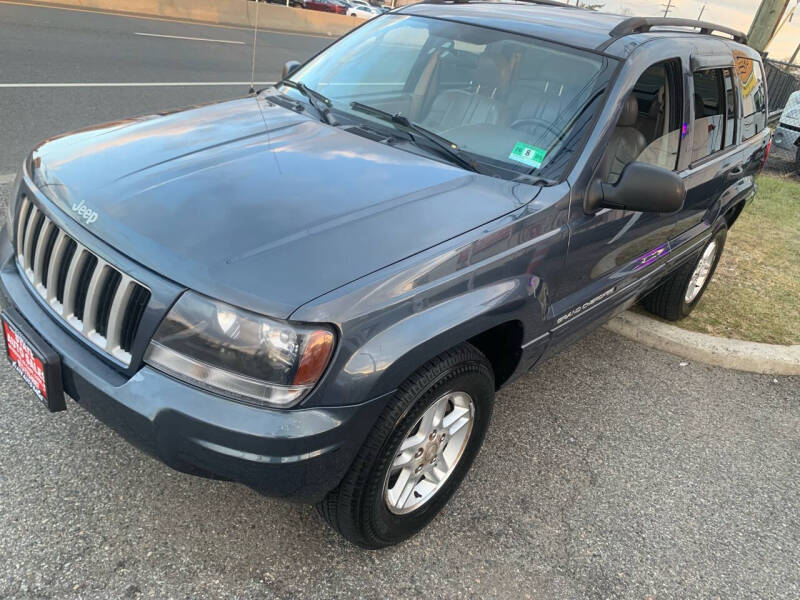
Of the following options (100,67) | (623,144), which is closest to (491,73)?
(623,144)

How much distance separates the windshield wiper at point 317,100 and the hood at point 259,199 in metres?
0.16

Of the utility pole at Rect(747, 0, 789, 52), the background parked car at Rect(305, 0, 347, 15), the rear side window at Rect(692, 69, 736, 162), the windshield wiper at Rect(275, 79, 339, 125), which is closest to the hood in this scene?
the windshield wiper at Rect(275, 79, 339, 125)

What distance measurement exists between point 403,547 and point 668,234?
7.06ft

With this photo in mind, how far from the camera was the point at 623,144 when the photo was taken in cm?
293

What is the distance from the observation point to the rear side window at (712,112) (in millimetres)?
3510

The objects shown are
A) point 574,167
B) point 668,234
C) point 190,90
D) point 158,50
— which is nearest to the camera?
point 574,167

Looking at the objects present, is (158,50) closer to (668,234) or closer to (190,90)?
(190,90)

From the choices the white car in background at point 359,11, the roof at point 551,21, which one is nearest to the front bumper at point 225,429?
the roof at point 551,21

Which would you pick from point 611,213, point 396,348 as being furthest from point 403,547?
point 611,213

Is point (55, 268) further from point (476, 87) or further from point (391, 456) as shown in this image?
point (476, 87)

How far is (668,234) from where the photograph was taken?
3508 mm

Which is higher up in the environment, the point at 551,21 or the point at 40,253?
the point at 551,21

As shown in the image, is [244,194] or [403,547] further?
[403,547]

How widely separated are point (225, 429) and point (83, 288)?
0.70 m
